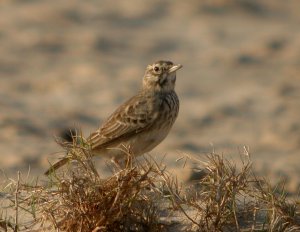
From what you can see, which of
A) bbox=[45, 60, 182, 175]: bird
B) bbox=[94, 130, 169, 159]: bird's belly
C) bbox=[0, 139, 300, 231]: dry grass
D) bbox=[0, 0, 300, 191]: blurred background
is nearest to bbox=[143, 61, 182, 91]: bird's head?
bbox=[45, 60, 182, 175]: bird

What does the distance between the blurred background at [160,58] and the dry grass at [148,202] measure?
5.28 metres

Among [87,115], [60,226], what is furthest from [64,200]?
[87,115]

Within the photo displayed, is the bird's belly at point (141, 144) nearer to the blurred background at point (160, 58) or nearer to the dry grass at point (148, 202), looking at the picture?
the dry grass at point (148, 202)

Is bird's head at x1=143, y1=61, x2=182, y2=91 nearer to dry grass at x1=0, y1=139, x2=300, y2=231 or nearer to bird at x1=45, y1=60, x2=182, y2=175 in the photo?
bird at x1=45, y1=60, x2=182, y2=175

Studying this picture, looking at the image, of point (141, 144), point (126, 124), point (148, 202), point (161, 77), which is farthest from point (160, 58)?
point (148, 202)

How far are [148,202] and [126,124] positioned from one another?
8.41 feet

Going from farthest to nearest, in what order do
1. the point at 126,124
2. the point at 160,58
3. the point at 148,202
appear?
the point at 160,58 → the point at 126,124 → the point at 148,202

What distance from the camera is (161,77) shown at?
10.1 meters

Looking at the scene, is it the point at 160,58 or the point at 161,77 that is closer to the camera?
the point at 161,77

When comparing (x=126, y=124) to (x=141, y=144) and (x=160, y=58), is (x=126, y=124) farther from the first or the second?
(x=160, y=58)

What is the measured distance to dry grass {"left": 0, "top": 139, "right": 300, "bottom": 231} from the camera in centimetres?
675

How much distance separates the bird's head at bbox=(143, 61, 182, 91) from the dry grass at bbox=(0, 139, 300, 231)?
297 centimetres

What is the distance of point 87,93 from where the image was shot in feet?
54.4

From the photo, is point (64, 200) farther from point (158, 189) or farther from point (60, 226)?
point (158, 189)
